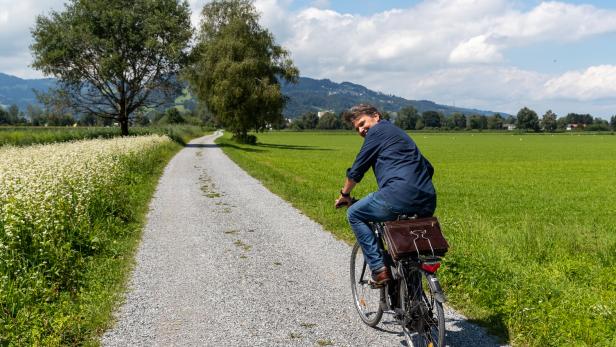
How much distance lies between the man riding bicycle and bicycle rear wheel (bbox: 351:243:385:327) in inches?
24.3

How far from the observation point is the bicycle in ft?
13.6

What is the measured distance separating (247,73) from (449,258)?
50.3 metres

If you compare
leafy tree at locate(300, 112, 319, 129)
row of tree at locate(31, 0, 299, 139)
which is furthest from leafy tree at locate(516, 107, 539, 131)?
row of tree at locate(31, 0, 299, 139)

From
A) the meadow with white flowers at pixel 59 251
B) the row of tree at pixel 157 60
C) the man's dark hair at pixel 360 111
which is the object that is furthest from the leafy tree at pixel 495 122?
the man's dark hair at pixel 360 111

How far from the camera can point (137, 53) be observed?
50281mm

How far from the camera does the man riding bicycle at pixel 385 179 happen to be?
4.59m

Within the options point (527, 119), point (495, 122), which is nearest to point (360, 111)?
point (527, 119)

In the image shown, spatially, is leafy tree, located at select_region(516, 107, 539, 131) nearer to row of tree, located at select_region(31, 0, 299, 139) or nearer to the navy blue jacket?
row of tree, located at select_region(31, 0, 299, 139)

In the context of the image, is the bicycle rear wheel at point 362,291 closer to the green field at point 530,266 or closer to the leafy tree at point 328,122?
the green field at point 530,266

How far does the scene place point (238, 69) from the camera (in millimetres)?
53875

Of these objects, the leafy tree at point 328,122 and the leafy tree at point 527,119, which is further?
the leafy tree at point 328,122

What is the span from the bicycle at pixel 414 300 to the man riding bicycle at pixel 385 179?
155 mm

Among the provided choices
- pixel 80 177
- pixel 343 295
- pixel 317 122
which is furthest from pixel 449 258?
pixel 317 122

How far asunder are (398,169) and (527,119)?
7836 inches
